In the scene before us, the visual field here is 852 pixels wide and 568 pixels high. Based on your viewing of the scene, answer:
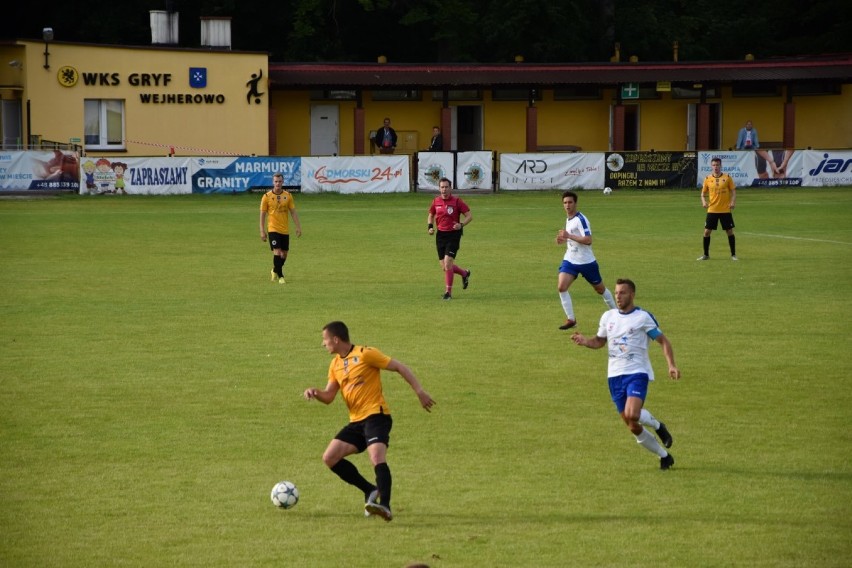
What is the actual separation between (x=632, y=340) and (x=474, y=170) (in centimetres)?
3370

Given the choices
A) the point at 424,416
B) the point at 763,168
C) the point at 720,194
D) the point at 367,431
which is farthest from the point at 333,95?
the point at 367,431

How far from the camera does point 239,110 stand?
1959 inches

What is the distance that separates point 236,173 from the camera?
43.7 metres

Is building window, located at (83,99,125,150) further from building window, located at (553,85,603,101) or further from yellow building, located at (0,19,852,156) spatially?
building window, located at (553,85,603,101)

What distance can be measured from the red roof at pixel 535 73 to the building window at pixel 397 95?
132 cm

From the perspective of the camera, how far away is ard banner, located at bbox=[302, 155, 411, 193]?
44.2 meters

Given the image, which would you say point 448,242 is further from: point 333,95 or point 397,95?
point 397,95

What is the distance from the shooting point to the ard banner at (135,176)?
42438 mm

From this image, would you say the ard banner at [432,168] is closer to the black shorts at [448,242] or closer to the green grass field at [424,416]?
the green grass field at [424,416]

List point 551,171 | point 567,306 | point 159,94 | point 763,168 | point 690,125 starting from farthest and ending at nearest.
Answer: point 690,125
point 159,94
point 763,168
point 551,171
point 567,306

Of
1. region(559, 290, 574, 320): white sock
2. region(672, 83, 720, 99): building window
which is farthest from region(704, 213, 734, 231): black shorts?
region(672, 83, 720, 99): building window

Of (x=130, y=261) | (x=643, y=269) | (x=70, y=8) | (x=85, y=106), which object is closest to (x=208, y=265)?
(x=130, y=261)

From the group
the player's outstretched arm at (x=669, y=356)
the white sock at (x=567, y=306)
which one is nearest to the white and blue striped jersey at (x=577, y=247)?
the white sock at (x=567, y=306)

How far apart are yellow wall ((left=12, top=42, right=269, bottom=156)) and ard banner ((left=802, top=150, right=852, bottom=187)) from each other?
21.6m
